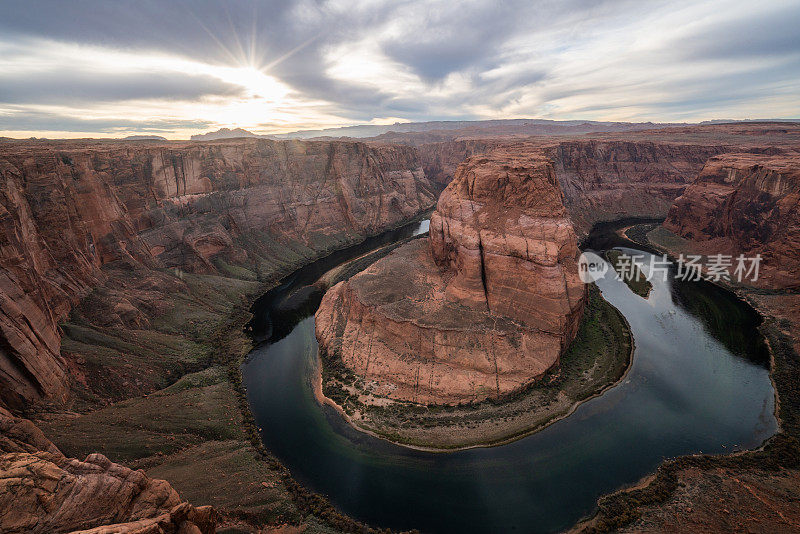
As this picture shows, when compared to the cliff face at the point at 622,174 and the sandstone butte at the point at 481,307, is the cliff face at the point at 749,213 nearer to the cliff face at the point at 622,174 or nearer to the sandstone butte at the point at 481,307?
the cliff face at the point at 622,174

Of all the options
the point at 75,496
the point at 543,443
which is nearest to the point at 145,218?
the point at 75,496

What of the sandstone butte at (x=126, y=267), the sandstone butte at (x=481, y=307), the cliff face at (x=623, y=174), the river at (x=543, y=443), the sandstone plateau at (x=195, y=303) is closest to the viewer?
the sandstone butte at (x=126, y=267)

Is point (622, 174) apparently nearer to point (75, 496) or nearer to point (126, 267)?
point (126, 267)

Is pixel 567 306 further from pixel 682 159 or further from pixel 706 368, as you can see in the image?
pixel 682 159

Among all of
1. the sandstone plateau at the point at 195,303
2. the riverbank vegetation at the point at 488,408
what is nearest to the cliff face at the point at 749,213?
the sandstone plateau at the point at 195,303

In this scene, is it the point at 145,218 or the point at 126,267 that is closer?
the point at 126,267

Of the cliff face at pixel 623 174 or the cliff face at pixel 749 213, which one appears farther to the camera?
the cliff face at pixel 623 174

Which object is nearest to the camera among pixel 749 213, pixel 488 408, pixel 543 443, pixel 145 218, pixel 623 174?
pixel 543 443
